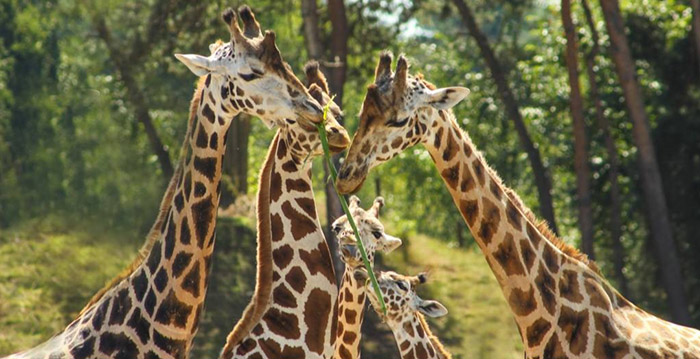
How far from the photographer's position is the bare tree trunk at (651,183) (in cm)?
1784

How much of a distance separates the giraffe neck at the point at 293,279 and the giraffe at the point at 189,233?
1.65 ft

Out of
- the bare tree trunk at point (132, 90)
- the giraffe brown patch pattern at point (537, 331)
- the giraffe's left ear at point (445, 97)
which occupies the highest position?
the bare tree trunk at point (132, 90)

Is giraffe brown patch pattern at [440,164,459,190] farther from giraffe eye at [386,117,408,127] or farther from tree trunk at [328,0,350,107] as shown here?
tree trunk at [328,0,350,107]

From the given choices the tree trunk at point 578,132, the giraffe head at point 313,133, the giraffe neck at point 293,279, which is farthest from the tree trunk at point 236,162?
the giraffe head at point 313,133

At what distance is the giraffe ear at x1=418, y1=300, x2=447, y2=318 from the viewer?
10.3m

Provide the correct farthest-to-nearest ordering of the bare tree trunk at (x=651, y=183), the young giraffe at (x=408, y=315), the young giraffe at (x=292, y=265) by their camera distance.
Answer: the bare tree trunk at (x=651, y=183) → the young giraffe at (x=408, y=315) → the young giraffe at (x=292, y=265)

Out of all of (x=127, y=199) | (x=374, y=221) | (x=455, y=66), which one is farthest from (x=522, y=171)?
(x=374, y=221)

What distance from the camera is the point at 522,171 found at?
33.9 metres

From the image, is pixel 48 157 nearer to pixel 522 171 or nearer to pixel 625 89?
pixel 522 171

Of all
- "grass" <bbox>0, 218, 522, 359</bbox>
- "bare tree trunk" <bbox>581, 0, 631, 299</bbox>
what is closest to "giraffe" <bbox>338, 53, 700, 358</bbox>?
"grass" <bbox>0, 218, 522, 359</bbox>

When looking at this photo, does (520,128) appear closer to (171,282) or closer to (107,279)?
(107,279)

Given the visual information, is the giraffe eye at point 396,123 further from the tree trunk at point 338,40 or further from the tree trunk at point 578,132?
the tree trunk at point 578,132

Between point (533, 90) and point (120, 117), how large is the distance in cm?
1043

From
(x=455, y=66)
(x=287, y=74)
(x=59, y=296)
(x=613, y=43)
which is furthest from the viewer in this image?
(x=455, y=66)
